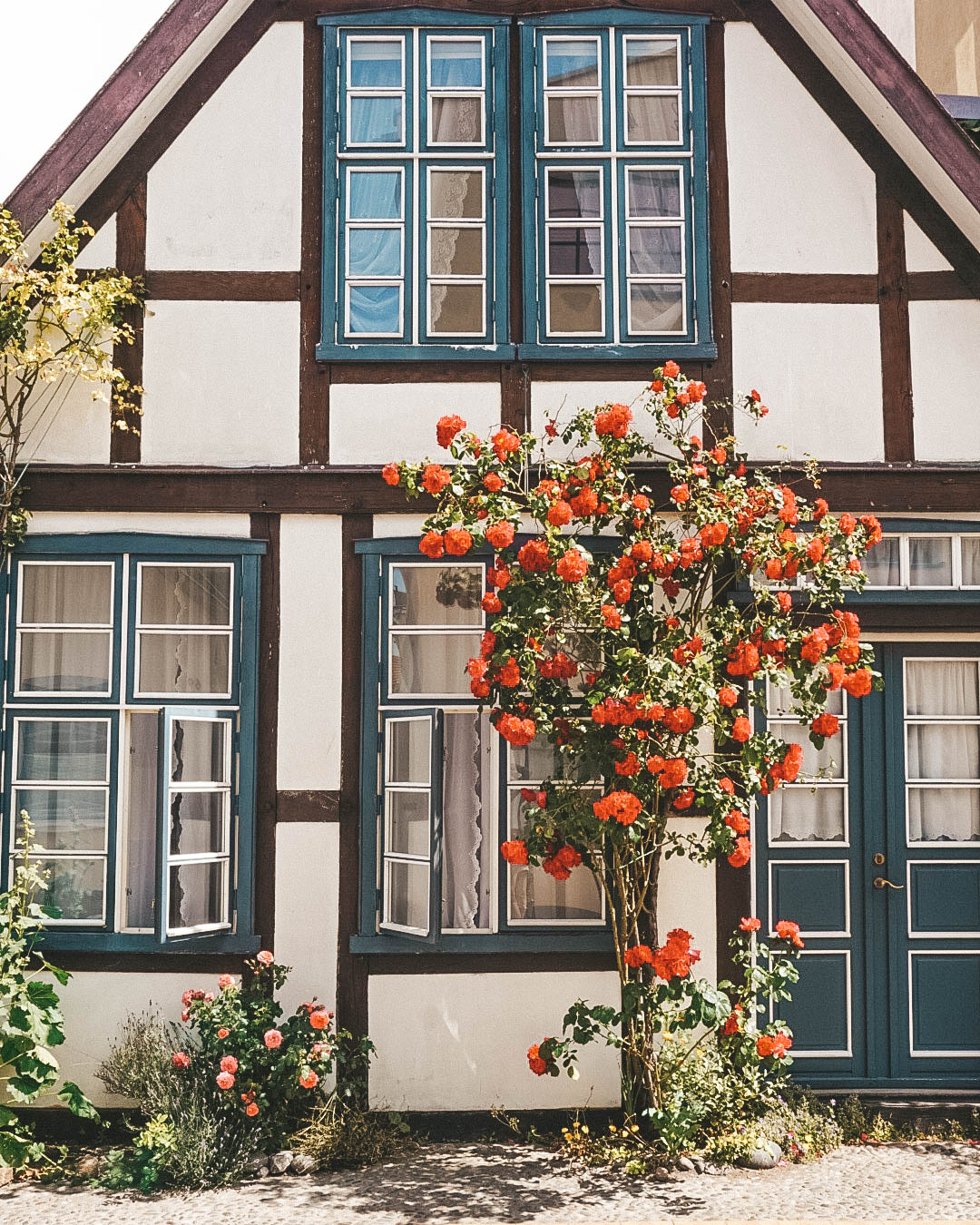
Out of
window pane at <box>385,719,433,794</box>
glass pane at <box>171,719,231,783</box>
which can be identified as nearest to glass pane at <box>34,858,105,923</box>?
glass pane at <box>171,719,231,783</box>

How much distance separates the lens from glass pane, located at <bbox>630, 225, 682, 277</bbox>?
6.38m

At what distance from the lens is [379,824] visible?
240 inches

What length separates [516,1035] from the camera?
19.5ft

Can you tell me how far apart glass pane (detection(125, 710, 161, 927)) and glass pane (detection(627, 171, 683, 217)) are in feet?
12.3

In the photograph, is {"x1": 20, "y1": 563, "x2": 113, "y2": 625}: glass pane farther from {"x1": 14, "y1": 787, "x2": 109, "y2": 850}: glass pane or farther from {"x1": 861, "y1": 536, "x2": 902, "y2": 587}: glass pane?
{"x1": 861, "y1": 536, "x2": 902, "y2": 587}: glass pane

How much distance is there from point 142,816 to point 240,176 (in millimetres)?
3423

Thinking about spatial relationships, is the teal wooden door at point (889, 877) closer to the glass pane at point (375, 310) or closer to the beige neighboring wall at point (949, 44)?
the glass pane at point (375, 310)

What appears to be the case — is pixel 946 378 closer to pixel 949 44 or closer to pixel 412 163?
pixel 412 163

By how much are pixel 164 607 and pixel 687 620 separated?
274cm

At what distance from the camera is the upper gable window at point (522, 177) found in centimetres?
632

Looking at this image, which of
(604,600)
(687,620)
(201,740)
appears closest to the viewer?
(604,600)

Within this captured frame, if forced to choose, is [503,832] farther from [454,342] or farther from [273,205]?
[273,205]

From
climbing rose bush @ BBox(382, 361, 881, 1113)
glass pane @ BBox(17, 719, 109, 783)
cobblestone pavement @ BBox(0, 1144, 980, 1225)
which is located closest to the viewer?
cobblestone pavement @ BBox(0, 1144, 980, 1225)

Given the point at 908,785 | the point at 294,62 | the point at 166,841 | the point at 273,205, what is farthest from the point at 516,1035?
the point at 294,62
